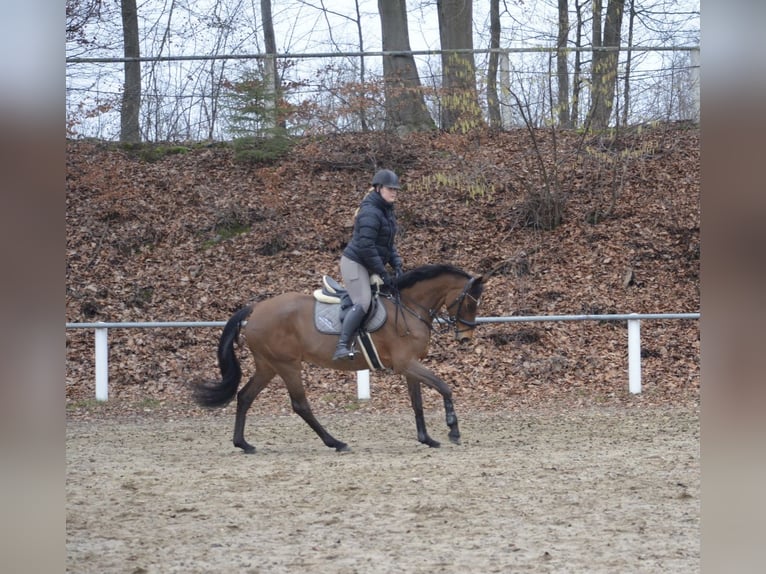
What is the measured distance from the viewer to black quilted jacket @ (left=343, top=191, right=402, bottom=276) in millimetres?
8625

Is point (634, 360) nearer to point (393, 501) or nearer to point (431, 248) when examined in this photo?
point (431, 248)

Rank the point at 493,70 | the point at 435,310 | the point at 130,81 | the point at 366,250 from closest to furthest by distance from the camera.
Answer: the point at 366,250, the point at 435,310, the point at 493,70, the point at 130,81

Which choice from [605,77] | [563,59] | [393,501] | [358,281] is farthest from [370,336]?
[563,59]

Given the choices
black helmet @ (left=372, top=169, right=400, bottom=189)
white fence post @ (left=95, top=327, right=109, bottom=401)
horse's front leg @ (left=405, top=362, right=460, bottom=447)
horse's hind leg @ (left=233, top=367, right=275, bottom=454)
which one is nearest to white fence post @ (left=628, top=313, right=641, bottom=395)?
horse's front leg @ (left=405, top=362, right=460, bottom=447)

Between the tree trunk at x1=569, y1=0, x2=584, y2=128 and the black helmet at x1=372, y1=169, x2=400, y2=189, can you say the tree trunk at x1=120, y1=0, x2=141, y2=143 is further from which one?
the black helmet at x1=372, y1=169, x2=400, y2=189

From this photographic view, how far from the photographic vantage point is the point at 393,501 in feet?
20.7

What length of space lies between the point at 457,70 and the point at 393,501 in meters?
13.4

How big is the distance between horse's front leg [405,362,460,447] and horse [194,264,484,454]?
1 centimetres

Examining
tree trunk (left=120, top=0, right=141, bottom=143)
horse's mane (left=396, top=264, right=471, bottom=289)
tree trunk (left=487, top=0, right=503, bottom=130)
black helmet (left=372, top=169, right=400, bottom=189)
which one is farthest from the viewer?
tree trunk (left=120, top=0, right=141, bottom=143)

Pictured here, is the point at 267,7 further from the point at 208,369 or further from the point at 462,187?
the point at 208,369

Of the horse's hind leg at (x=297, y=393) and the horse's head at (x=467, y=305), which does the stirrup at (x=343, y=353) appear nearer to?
the horse's hind leg at (x=297, y=393)

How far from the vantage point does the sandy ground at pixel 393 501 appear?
16.1 feet

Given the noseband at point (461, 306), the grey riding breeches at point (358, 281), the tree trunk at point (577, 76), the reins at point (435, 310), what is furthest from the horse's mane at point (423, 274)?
the tree trunk at point (577, 76)
